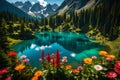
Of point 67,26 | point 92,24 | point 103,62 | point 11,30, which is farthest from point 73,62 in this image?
point 67,26

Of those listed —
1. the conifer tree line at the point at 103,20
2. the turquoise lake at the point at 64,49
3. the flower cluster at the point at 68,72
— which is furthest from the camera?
the conifer tree line at the point at 103,20

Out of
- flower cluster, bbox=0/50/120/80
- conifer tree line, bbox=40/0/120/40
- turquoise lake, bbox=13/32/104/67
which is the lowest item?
turquoise lake, bbox=13/32/104/67

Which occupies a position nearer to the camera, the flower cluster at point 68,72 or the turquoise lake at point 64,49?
the flower cluster at point 68,72

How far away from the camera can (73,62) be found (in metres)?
57.1

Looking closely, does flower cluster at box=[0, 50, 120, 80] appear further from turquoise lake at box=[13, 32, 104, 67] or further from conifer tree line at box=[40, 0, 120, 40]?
conifer tree line at box=[40, 0, 120, 40]

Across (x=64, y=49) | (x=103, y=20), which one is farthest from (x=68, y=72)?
(x=103, y=20)

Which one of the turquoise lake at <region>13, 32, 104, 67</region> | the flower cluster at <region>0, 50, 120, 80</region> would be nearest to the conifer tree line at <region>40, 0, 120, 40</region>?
the turquoise lake at <region>13, 32, 104, 67</region>

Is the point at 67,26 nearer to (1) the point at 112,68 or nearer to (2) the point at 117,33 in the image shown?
(2) the point at 117,33

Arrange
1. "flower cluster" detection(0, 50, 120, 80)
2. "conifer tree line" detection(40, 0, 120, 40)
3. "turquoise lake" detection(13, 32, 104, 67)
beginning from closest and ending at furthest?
"flower cluster" detection(0, 50, 120, 80), "turquoise lake" detection(13, 32, 104, 67), "conifer tree line" detection(40, 0, 120, 40)

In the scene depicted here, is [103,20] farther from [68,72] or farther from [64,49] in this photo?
[68,72]

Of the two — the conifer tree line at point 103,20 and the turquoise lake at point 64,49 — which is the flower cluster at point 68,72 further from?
the conifer tree line at point 103,20

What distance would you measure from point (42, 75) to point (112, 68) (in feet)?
12.7

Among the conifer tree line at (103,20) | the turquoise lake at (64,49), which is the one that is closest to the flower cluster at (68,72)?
the turquoise lake at (64,49)

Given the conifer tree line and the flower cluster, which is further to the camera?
the conifer tree line
